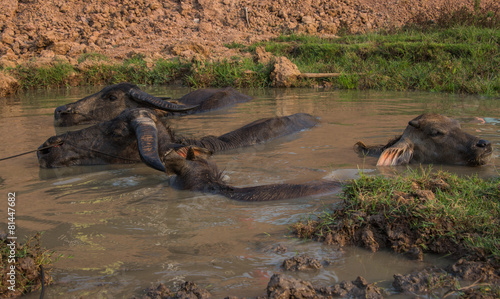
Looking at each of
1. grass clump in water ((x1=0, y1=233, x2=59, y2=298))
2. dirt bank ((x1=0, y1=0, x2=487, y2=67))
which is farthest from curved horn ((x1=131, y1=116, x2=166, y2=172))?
dirt bank ((x1=0, y1=0, x2=487, y2=67))

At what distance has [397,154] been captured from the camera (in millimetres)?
4656

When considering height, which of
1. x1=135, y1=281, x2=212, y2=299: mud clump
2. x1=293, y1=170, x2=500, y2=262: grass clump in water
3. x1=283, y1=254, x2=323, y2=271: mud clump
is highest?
x1=293, y1=170, x2=500, y2=262: grass clump in water

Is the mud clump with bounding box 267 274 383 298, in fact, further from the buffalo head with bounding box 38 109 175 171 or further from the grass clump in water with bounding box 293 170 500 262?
the buffalo head with bounding box 38 109 175 171

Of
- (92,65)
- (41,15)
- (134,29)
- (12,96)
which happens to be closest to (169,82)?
(92,65)

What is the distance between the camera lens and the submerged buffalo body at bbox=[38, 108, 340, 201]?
378 cm

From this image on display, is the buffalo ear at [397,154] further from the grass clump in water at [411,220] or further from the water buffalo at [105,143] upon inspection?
the water buffalo at [105,143]

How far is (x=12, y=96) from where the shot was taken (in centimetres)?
1110

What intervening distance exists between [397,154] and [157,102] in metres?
3.15

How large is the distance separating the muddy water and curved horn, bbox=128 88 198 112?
2.23 feet

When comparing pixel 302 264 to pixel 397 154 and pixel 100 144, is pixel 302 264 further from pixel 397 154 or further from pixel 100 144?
pixel 100 144

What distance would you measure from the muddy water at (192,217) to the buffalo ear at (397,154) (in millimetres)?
177

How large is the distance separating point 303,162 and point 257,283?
2529mm

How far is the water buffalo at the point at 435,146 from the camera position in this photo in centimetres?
449

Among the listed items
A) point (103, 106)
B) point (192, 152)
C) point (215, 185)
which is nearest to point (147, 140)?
point (192, 152)
